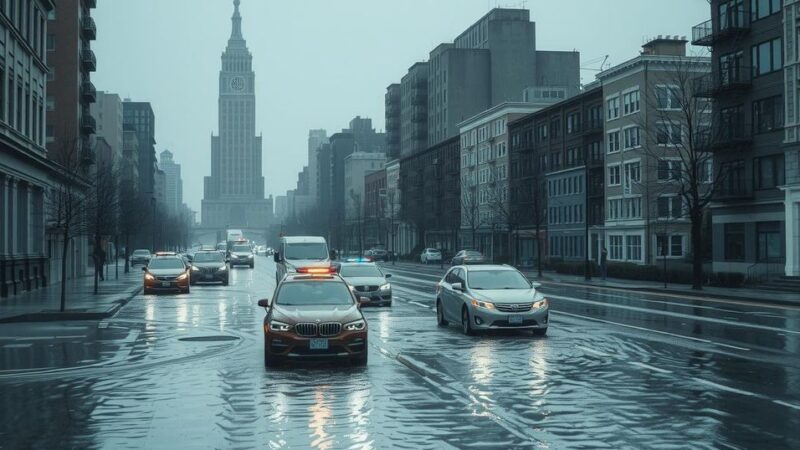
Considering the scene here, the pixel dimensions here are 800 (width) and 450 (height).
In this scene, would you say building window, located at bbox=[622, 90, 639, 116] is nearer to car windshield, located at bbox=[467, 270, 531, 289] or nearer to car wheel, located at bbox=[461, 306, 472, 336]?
car windshield, located at bbox=[467, 270, 531, 289]

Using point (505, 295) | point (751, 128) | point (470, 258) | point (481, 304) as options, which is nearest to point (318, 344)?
point (481, 304)

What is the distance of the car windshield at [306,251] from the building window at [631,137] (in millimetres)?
36076

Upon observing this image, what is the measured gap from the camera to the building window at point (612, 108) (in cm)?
7106

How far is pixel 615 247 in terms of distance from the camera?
72250 mm

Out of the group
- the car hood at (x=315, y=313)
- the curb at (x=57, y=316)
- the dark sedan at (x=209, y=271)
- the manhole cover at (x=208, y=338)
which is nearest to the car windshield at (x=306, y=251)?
the dark sedan at (x=209, y=271)

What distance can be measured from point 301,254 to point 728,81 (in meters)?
27.0

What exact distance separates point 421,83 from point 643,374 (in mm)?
122511

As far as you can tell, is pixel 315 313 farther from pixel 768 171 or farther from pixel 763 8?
pixel 763 8

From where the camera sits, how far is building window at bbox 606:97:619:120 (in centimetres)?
7106

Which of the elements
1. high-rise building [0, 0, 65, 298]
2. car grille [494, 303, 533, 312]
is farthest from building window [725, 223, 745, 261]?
high-rise building [0, 0, 65, 298]

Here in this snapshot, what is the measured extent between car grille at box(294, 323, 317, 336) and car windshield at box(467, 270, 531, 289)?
6.62 metres

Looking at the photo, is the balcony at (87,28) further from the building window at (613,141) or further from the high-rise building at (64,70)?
the building window at (613,141)

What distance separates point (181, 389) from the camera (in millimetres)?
12945

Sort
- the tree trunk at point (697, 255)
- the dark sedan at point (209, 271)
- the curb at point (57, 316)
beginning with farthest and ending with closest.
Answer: the dark sedan at point (209, 271) < the tree trunk at point (697, 255) < the curb at point (57, 316)
